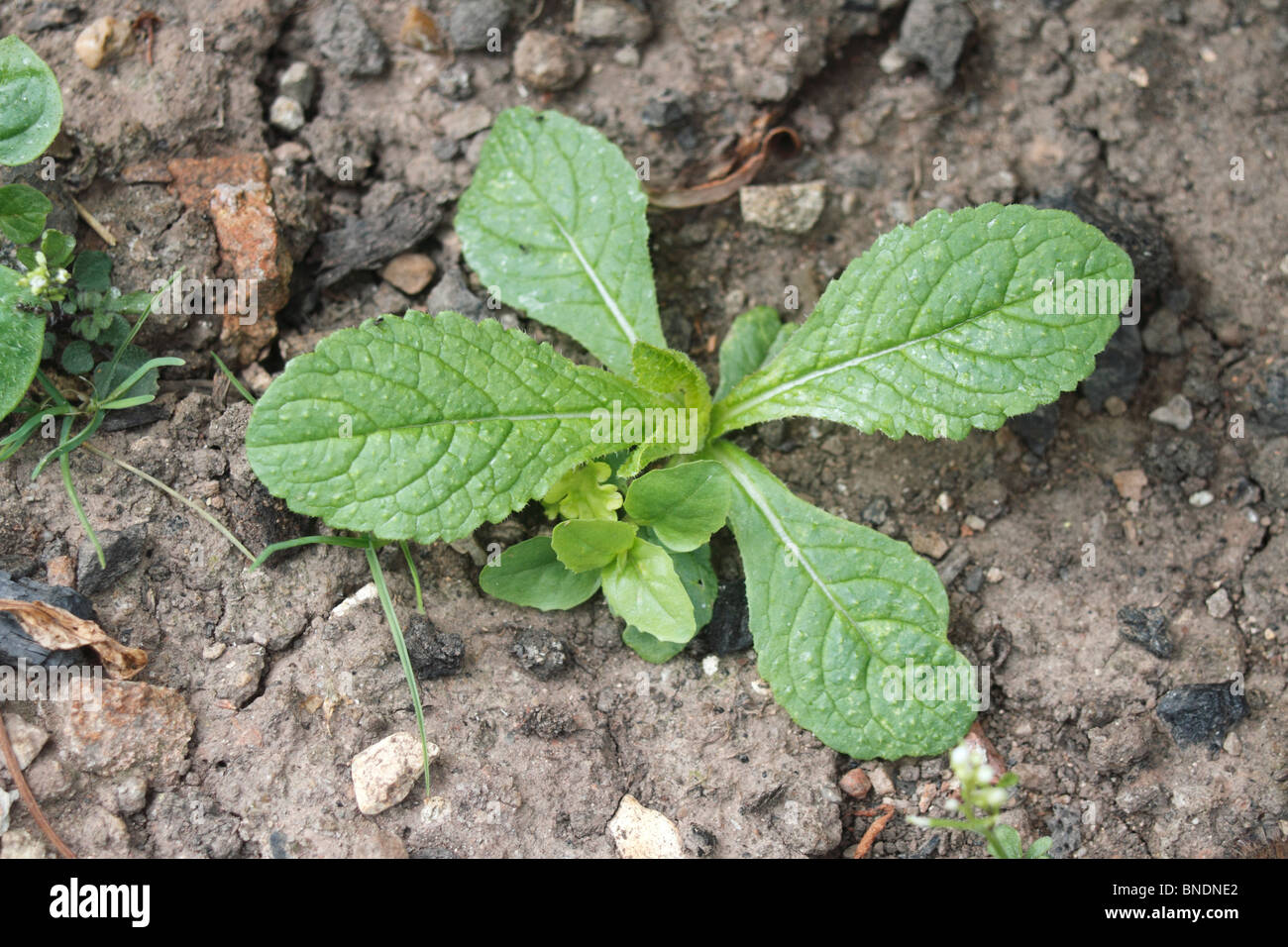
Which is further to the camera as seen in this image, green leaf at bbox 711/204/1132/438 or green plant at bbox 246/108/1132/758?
green leaf at bbox 711/204/1132/438

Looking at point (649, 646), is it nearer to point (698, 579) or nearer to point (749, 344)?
point (698, 579)

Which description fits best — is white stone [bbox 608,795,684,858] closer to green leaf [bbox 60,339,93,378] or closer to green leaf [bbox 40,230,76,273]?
green leaf [bbox 60,339,93,378]

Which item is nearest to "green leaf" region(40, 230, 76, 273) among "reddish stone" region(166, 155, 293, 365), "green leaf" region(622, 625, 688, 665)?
"reddish stone" region(166, 155, 293, 365)

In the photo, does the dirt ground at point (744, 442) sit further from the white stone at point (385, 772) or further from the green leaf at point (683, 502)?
the green leaf at point (683, 502)

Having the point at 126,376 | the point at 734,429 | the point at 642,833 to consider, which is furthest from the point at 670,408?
the point at 126,376

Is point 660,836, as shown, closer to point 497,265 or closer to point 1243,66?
point 497,265
